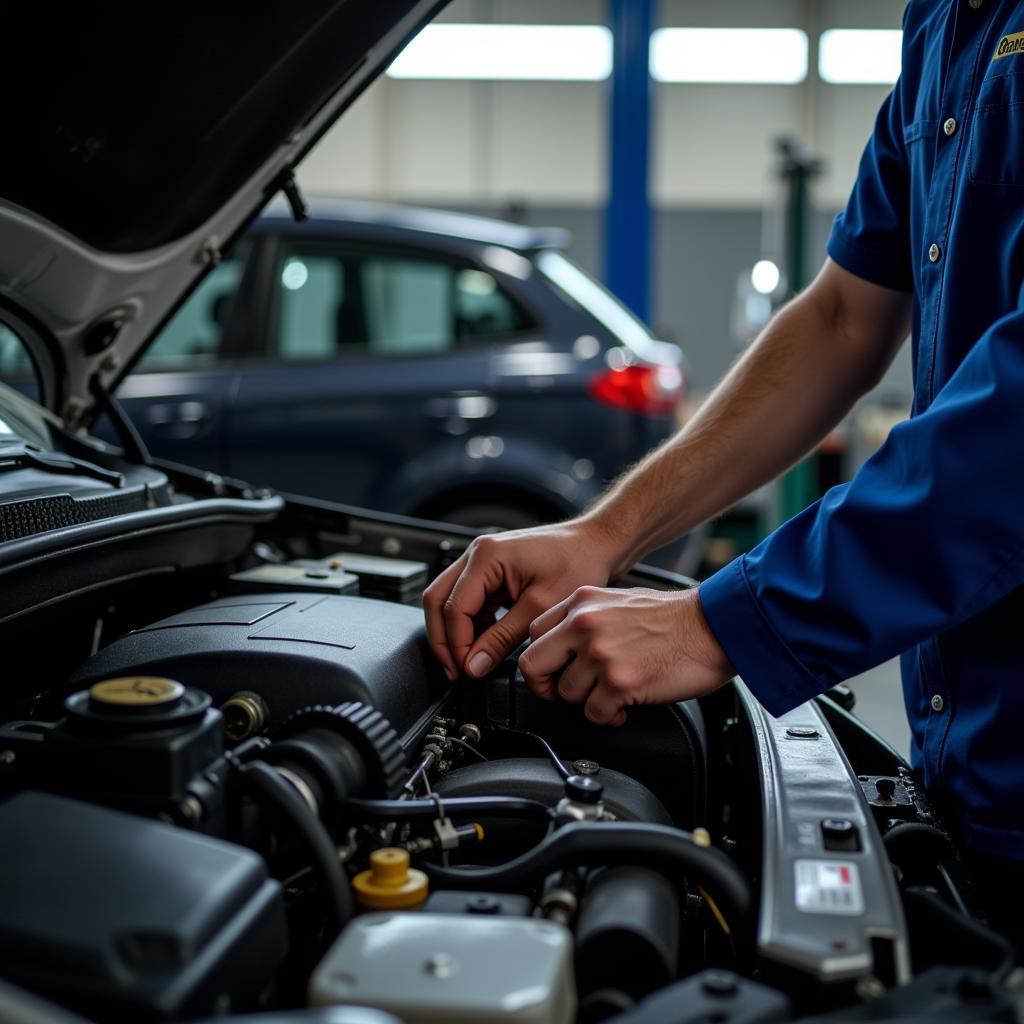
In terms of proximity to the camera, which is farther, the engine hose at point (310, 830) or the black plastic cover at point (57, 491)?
the black plastic cover at point (57, 491)

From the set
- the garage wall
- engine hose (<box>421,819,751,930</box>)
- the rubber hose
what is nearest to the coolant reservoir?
engine hose (<box>421,819,751,930</box>)

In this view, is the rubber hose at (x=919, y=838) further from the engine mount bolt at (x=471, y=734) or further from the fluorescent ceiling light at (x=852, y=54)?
the fluorescent ceiling light at (x=852, y=54)

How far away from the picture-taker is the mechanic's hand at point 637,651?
964 millimetres

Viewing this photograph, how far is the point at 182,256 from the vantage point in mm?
1687

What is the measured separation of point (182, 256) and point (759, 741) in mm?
1066

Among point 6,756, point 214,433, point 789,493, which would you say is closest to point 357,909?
point 6,756

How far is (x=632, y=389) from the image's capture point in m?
3.69

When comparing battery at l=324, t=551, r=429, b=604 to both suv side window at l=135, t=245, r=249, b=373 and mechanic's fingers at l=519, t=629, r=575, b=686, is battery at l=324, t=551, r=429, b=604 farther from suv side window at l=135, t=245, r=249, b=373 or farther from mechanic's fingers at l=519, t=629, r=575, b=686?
suv side window at l=135, t=245, r=249, b=373

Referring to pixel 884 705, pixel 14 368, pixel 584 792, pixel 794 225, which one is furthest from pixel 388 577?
pixel 794 225

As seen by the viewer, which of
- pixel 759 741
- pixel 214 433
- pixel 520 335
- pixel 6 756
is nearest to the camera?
pixel 6 756

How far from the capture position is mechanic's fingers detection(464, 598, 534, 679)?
1148mm

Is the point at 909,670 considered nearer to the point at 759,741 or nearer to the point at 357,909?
the point at 759,741

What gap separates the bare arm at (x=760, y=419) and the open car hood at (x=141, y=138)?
56cm

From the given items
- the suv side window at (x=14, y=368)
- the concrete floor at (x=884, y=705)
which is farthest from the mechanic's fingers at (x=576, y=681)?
the suv side window at (x=14, y=368)
